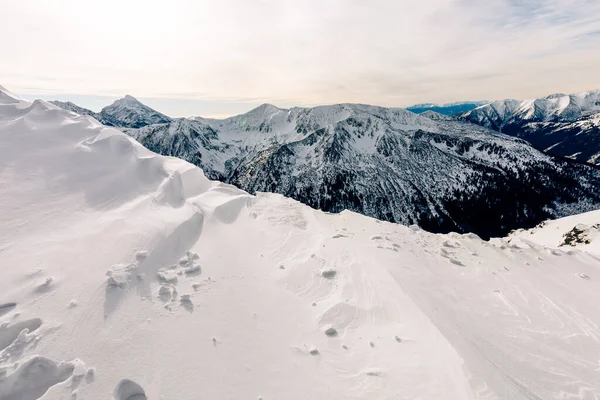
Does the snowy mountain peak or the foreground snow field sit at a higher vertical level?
the snowy mountain peak

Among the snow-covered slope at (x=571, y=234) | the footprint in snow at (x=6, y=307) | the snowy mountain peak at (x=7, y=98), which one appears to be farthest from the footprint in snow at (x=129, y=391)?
the snow-covered slope at (x=571, y=234)

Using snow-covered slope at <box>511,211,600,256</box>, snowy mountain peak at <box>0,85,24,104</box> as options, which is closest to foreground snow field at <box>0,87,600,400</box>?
snowy mountain peak at <box>0,85,24,104</box>

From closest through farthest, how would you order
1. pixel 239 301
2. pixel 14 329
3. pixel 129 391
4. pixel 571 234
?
pixel 129 391, pixel 14 329, pixel 239 301, pixel 571 234

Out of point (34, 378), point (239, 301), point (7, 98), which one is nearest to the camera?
point (34, 378)

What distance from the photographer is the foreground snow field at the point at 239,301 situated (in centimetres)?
731

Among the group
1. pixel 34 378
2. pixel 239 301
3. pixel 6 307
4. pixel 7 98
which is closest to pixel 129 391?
pixel 34 378

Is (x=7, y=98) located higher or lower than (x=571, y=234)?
higher

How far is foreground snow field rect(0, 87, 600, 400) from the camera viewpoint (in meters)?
7.31

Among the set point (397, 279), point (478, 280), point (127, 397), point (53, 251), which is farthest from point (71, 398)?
point (478, 280)

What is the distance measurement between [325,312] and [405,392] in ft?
12.7

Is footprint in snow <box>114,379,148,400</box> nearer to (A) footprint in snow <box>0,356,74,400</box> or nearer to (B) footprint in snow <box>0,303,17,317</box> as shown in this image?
(A) footprint in snow <box>0,356,74,400</box>

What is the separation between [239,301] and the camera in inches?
412

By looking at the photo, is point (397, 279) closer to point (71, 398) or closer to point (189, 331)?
point (189, 331)

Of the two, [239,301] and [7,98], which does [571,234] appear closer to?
[239,301]
